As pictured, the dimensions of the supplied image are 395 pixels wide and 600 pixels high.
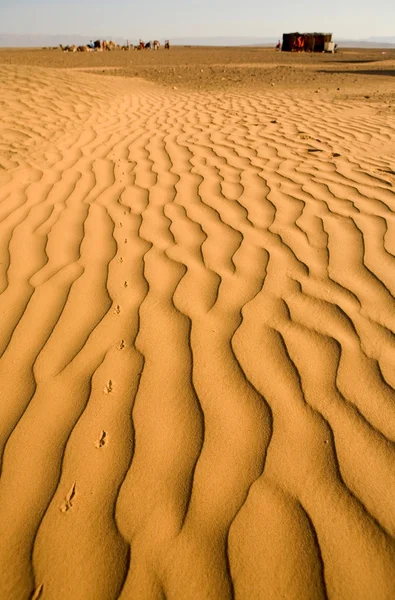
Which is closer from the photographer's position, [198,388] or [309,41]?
[198,388]

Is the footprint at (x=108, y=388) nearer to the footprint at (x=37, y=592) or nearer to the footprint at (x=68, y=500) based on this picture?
the footprint at (x=68, y=500)

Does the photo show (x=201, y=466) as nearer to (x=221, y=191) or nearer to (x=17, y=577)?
(x=17, y=577)

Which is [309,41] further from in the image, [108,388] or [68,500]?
[68,500]

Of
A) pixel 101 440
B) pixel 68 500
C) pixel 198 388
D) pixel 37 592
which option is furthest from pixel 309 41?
pixel 37 592

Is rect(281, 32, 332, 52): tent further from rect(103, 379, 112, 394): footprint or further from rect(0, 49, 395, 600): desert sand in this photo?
rect(103, 379, 112, 394): footprint

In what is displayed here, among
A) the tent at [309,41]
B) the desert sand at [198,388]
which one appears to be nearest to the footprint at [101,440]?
the desert sand at [198,388]

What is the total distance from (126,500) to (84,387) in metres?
0.52

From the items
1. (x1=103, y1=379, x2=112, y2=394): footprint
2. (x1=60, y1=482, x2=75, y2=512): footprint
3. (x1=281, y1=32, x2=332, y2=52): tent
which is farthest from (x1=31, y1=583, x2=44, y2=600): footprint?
(x1=281, y1=32, x2=332, y2=52): tent

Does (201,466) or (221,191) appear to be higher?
(201,466)

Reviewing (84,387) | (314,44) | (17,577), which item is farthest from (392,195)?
(314,44)

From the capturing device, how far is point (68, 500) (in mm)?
1374

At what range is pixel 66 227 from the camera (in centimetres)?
308

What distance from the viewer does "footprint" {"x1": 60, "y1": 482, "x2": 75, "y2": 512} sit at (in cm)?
135

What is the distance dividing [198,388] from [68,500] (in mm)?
576
